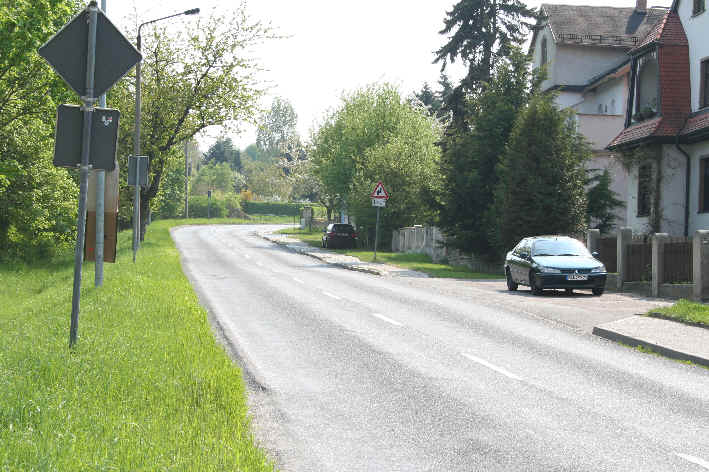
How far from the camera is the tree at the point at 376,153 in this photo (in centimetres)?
4738

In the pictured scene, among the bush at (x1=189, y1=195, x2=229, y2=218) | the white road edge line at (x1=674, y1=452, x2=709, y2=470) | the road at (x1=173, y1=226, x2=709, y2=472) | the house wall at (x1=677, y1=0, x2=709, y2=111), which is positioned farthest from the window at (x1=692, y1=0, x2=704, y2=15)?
the bush at (x1=189, y1=195, x2=229, y2=218)

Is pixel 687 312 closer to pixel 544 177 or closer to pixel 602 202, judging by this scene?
pixel 544 177

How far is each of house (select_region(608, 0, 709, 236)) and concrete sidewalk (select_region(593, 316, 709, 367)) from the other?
44.9 feet

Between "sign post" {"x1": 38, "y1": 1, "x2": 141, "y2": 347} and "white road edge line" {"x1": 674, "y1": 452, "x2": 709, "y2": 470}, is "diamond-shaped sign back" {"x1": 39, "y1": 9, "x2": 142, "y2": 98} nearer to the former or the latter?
"sign post" {"x1": 38, "y1": 1, "x2": 141, "y2": 347}

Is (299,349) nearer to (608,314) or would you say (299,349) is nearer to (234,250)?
(608,314)

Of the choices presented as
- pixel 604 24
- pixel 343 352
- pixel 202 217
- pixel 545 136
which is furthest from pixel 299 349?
pixel 202 217

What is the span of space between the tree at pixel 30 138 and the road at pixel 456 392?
428 inches

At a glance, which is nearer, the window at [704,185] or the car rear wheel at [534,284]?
the car rear wheel at [534,284]

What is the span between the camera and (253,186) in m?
130

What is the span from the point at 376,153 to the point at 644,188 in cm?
2033

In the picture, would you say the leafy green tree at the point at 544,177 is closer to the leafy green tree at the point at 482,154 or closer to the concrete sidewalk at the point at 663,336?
the leafy green tree at the point at 482,154

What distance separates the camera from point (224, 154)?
175 m

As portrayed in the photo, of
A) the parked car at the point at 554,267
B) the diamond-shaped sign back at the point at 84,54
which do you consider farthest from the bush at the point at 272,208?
the diamond-shaped sign back at the point at 84,54

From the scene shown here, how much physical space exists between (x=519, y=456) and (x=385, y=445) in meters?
1.02
